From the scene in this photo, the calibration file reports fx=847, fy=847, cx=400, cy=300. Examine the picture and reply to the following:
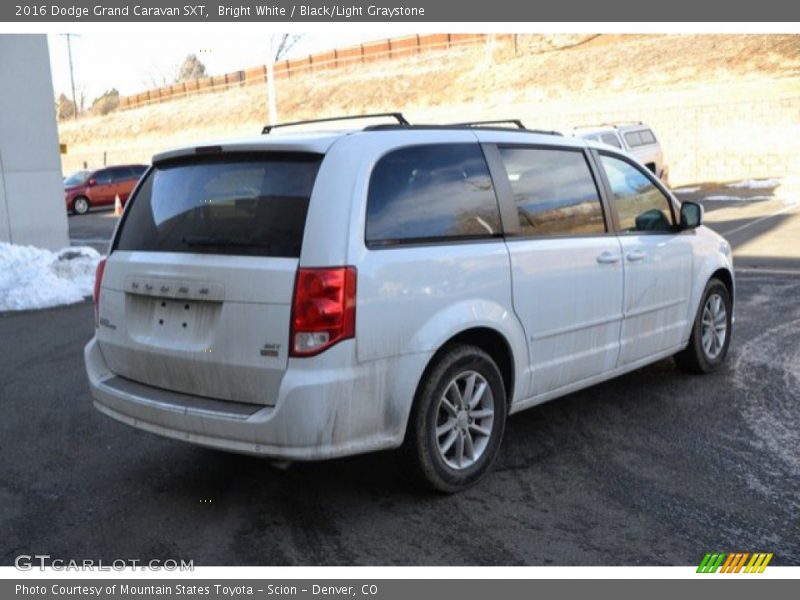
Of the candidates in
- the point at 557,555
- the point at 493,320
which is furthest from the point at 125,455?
the point at 557,555

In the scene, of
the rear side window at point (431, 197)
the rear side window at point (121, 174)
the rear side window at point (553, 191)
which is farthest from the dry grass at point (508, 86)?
the rear side window at point (431, 197)

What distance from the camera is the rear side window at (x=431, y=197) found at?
13.4 ft

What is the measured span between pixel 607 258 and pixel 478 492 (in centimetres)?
173

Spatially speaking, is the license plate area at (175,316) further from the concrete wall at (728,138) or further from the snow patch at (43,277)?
the concrete wall at (728,138)

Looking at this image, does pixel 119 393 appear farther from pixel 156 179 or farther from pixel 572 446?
pixel 572 446

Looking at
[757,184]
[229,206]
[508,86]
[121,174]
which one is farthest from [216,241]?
[508,86]

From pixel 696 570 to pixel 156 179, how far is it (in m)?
3.34

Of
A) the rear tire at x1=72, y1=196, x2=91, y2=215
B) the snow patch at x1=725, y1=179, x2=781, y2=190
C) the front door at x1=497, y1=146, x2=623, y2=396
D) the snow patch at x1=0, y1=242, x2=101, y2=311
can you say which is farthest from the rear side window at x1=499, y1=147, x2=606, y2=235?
the rear tire at x1=72, y1=196, x2=91, y2=215

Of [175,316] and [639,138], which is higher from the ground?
[639,138]

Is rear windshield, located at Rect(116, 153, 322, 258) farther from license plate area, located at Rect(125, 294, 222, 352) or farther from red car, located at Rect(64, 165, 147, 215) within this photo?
red car, located at Rect(64, 165, 147, 215)

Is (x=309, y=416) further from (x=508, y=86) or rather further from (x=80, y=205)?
(x=508, y=86)

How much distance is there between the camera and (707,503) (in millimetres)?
4188

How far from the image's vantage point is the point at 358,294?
12.5ft

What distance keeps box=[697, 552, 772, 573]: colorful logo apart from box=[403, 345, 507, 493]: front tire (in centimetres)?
126
